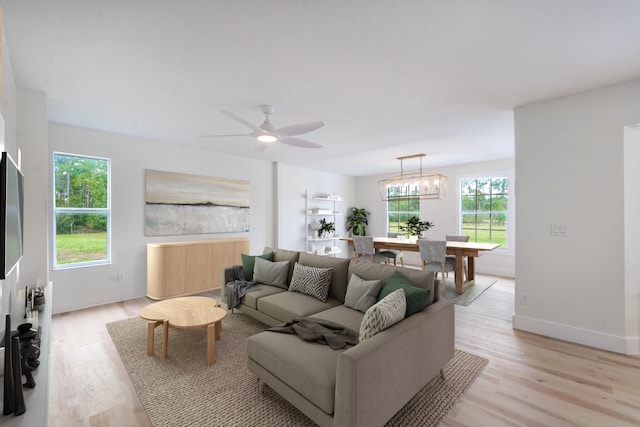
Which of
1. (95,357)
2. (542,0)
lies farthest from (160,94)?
(542,0)

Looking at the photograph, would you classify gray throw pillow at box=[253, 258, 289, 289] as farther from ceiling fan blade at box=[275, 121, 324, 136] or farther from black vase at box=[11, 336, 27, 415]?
black vase at box=[11, 336, 27, 415]

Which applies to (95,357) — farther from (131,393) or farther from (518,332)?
(518,332)

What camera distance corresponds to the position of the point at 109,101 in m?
3.01

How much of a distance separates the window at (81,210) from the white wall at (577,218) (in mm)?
5451

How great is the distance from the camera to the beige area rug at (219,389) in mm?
1856

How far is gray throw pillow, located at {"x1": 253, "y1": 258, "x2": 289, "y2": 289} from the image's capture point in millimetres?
3500

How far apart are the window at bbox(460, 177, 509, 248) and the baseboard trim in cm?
323

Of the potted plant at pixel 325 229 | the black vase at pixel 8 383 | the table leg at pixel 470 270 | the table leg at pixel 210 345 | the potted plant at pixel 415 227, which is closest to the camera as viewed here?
the black vase at pixel 8 383

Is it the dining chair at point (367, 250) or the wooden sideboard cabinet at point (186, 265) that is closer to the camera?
the wooden sideboard cabinet at point (186, 265)

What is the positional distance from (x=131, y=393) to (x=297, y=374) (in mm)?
1369

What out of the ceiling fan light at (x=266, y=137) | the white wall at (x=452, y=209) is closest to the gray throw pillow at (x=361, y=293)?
the ceiling fan light at (x=266, y=137)

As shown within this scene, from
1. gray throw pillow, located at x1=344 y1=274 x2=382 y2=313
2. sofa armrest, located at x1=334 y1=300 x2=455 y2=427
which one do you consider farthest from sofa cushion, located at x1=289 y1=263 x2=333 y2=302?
sofa armrest, located at x1=334 y1=300 x2=455 y2=427

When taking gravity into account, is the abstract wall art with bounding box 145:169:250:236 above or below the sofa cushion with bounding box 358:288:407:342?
above

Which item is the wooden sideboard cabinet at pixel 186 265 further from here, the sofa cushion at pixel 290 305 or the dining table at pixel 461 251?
the dining table at pixel 461 251
